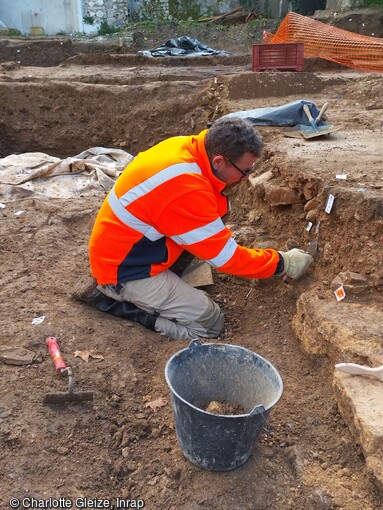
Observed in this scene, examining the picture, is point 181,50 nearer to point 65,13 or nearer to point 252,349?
point 65,13

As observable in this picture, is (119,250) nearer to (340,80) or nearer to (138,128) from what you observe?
(138,128)

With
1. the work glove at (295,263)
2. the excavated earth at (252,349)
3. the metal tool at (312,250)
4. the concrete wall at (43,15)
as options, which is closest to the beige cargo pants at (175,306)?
the excavated earth at (252,349)

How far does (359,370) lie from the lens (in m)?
2.70

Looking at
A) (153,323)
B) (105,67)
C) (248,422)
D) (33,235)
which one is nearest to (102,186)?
(33,235)

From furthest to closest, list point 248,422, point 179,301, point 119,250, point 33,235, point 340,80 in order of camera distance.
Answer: point 340,80 < point 33,235 < point 179,301 < point 119,250 < point 248,422

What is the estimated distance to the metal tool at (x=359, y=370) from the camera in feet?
8.73

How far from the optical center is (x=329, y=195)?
3.84m

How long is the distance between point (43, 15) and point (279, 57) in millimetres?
17114

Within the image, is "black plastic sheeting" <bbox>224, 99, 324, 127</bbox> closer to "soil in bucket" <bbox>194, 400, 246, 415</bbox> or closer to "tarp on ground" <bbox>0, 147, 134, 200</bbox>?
"tarp on ground" <bbox>0, 147, 134, 200</bbox>

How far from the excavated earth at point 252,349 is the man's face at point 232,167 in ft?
2.76

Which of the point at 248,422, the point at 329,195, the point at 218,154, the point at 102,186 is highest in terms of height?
the point at 218,154

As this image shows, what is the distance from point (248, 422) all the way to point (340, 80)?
7.82 m

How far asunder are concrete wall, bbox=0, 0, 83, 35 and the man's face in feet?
72.6

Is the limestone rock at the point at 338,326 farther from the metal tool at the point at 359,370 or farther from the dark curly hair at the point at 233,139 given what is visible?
the dark curly hair at the point at 233,139
